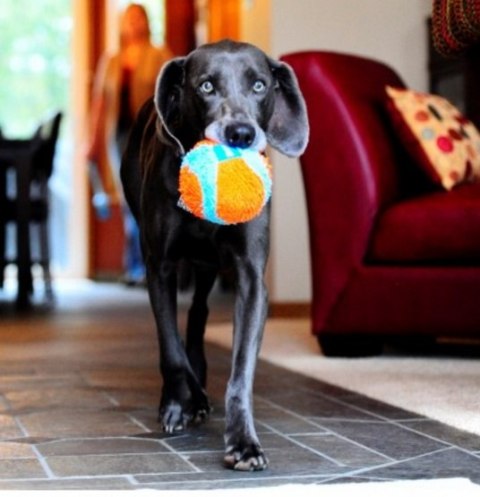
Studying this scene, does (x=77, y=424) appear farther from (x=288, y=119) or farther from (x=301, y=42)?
(x=301, y=42)

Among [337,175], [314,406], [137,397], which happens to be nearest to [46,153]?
[337,175]

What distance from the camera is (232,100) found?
205cm

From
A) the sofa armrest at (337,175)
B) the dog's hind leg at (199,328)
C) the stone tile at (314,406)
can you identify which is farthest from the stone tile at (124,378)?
the sofa armrest at (337,175)

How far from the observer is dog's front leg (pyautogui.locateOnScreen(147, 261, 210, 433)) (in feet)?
7.67

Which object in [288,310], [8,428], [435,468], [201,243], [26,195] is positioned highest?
[201,243]

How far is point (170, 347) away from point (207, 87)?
549mm

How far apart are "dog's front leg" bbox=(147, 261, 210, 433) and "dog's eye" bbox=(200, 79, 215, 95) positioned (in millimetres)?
382

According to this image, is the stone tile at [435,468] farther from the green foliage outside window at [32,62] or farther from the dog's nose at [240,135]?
the green foliage outside window at [32,62]

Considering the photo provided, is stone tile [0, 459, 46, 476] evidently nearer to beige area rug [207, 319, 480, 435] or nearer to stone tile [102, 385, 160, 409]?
stone tile [102, 385, 160, 409]

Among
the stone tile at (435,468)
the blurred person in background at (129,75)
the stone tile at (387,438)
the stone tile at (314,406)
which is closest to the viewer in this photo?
the stone tile at (435,468)

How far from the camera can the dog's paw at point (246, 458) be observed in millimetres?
1871

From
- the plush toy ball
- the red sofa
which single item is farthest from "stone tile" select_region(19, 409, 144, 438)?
the red sofa

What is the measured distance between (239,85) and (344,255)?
1467mm

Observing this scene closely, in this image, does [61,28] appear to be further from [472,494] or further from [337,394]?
[472,494]
